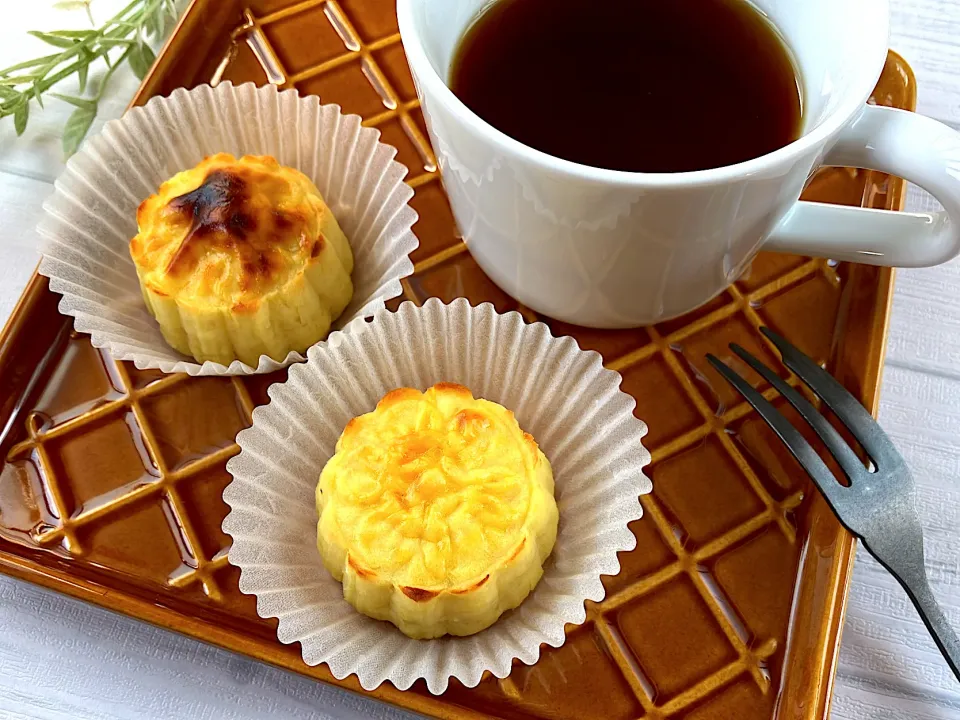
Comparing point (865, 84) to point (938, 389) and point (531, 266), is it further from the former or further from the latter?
point (938, 389)

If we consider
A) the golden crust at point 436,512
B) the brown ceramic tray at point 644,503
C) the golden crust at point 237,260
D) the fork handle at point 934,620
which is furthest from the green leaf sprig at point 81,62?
the fork handle at point 934,620

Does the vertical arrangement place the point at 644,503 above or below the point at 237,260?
below

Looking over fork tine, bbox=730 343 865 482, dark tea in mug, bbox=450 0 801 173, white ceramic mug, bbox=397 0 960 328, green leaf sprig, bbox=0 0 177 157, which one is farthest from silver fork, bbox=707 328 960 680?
green leaf sprig, bbox=0 0 177 157

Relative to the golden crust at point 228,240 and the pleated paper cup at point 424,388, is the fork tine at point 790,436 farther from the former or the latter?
the golden crust at point 228,240

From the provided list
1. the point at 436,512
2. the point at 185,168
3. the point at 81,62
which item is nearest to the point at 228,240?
the point at 185,168

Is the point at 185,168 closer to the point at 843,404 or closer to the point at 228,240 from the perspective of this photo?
the point at 228,240

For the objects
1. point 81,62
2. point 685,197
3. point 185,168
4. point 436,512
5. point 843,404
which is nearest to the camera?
point 685,197
